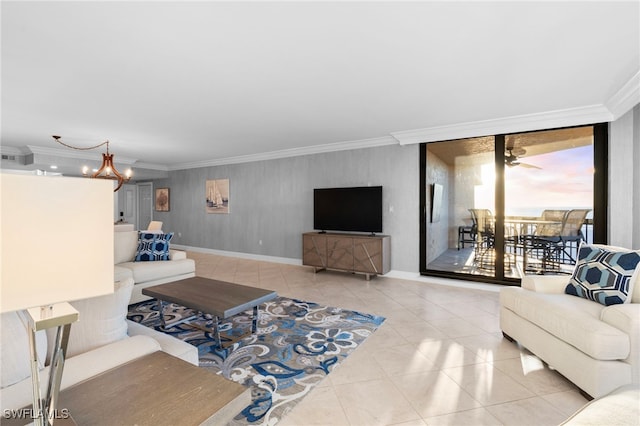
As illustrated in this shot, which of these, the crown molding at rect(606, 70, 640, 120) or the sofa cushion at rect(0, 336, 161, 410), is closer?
the sofa cushion at rect(0, 336, 161, 410)

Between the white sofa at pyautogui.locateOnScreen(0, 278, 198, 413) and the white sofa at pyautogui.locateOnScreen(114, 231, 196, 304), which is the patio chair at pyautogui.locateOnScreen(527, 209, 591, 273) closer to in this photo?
the white sofa at pyautogui.locateOnScreen(0, 278, 198, 413)

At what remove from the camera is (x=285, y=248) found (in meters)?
6.38

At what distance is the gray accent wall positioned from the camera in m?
5.01

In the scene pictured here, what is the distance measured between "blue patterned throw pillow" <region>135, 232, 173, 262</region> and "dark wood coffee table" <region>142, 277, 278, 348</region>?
1.34 metres

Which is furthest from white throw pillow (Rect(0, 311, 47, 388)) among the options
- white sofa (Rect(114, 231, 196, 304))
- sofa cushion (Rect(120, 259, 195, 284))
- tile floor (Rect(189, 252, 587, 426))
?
sofa cushion (Rect(120, 259, 195, 284))

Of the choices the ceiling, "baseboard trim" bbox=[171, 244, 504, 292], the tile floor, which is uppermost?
the ceiling

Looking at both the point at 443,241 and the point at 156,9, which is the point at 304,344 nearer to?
the point at 156,9

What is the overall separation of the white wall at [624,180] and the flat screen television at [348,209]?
296 cm

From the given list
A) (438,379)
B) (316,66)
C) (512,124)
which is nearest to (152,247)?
(316,66)

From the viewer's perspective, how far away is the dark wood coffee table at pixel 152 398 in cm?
88

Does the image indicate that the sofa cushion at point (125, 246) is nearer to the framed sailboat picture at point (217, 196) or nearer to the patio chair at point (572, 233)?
the framed sailboat picture at point (217, 196)

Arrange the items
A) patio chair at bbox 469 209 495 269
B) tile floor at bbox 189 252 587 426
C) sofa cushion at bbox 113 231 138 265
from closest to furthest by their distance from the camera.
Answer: tile floor at bbox 189 252 587 426, sofa cushion at bbox 113 231 138 265, patio chair at bbox 469 209 495 269

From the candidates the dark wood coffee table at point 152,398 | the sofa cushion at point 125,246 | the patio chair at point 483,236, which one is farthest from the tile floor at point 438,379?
the sofa cushion at point 125,246

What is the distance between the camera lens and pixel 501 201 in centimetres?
431
